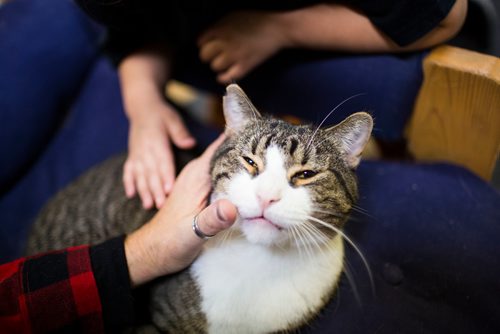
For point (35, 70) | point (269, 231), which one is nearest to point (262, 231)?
point (269, 231)

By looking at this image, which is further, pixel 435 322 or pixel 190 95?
pixel 190 95

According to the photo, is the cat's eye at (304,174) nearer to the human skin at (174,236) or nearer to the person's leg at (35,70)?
the human skin at (174,236)

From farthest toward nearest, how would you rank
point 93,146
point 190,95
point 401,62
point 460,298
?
point 190,95 < point 93,146 < point 401,62 < point 460,298

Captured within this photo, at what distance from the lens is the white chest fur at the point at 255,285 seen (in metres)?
0.82

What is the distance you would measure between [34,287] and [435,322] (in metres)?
0.85

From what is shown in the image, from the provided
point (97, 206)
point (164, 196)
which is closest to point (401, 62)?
point (164, 196)

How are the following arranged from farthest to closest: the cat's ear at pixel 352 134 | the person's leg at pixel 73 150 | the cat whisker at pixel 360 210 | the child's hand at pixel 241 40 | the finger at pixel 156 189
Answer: the person's leg at pixel 73 150 < the child's hand at pixel 241 40 < the finger at pixel 156 189 < the cat whisker at pixel 360 210 < the cat's ear at pixel 352 134

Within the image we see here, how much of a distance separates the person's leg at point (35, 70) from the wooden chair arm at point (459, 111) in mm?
1257

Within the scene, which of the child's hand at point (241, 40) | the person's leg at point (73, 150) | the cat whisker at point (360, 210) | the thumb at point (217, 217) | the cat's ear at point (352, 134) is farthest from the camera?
the person's leg at point (73, 150)

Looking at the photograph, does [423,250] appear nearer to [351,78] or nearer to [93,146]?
[351,78]

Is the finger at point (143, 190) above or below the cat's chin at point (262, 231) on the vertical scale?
below

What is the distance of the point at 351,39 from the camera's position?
3.55 feet

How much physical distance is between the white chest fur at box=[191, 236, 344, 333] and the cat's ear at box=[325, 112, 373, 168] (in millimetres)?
190

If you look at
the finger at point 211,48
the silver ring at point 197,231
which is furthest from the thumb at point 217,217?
the finger at point 211,48
